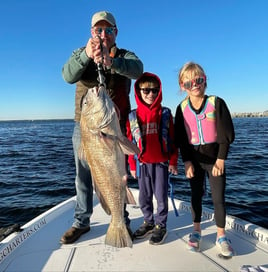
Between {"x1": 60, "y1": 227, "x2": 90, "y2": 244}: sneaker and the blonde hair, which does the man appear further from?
the blonde hair

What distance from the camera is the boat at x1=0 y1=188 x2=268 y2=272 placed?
10.6 ft

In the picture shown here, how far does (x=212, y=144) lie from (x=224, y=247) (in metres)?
1.32

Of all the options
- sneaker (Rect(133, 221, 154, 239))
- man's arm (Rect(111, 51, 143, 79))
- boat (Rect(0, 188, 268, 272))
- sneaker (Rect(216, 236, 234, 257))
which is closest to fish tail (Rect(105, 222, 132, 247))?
boat (Rect(0, 188, 268, 272))

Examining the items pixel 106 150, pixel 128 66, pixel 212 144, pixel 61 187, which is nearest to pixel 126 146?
pixel 106 150

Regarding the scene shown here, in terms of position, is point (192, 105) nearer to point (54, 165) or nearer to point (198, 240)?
point (198, 240)

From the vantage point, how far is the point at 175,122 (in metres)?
3.97

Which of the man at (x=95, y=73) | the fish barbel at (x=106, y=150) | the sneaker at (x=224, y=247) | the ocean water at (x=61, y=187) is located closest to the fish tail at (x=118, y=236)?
the fish barbel at (x=106, y=150)

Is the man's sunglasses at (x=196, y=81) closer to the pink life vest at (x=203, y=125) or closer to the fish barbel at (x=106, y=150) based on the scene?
the pink life vest at (x=203, y=125)

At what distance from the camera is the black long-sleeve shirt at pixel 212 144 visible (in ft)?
11.4

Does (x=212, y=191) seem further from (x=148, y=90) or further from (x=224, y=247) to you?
(x=148, y=90)

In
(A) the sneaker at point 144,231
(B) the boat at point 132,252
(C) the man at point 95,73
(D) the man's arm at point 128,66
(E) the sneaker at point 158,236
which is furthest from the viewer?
(A) the sneaker at point 144,231

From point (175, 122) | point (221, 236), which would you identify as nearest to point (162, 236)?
point (221, 236)

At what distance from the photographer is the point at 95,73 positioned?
11.8 ft

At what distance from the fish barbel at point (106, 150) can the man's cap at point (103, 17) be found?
888 mm
